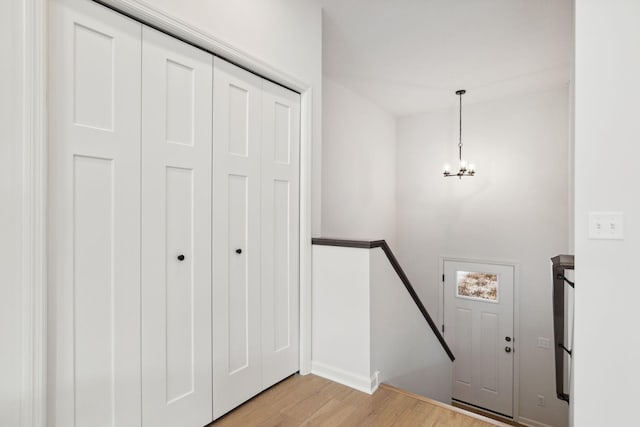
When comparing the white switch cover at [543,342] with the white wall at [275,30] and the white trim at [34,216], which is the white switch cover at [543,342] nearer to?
the white wall at [275,30]

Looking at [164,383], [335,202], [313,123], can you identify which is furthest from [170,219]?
[335,202]

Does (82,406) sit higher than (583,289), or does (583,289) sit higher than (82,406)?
(583,289)

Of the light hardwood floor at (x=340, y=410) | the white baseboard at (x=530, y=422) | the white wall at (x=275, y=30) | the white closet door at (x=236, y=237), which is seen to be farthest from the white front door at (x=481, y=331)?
the white closet door at (x=236, y=237)

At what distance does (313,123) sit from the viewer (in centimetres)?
248

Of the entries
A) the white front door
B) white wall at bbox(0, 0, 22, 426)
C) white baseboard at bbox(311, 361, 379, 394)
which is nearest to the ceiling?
white wall at bbox(0, 0, 22, 426)

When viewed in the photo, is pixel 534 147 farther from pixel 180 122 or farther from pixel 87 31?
pixel 87 31

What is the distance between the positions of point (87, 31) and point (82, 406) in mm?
1487

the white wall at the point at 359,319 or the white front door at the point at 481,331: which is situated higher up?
the white wall at the point at 359,319

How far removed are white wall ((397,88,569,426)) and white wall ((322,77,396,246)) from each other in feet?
1.09

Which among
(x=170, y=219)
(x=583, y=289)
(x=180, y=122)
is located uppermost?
(x=180, y=122)

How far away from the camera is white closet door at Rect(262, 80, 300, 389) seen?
2.14 meters

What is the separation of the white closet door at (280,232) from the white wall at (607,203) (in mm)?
1577

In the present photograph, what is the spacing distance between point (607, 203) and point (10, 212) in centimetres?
239

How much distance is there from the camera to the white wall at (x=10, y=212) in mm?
1122
